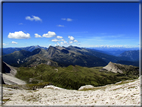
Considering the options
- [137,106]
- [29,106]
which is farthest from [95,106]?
[29,106]

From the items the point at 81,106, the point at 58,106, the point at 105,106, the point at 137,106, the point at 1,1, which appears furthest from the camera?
the point at 58,106

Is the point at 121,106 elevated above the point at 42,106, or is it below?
above

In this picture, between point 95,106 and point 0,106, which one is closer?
point 95,106

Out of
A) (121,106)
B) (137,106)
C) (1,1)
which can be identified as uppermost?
(1,1)

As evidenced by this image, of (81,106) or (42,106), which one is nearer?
(81,106)

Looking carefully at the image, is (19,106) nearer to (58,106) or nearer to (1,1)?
(58,106)

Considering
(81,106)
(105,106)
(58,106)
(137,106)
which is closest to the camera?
(137,106)

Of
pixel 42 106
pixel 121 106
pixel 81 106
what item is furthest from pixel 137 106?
pixel 42 106

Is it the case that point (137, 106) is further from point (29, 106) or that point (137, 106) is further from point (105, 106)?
point (29, 106)

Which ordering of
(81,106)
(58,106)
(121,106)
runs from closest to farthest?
(121,106)
(81,106)
(58,106)
